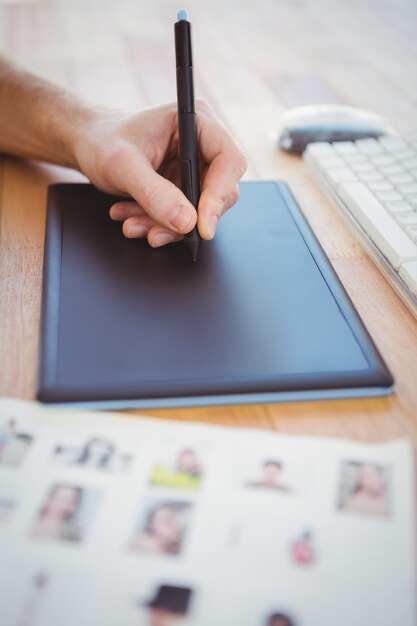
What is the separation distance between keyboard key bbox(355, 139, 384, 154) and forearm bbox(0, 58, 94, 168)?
341mm

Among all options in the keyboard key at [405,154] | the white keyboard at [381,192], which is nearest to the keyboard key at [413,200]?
the white keyboard at [381,192]

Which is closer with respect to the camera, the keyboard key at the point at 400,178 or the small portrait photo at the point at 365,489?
the small portrait photo at the point at 365,489

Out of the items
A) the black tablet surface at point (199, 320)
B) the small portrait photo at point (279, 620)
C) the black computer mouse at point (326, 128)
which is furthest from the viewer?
the black computer mouse at point (326, 128)

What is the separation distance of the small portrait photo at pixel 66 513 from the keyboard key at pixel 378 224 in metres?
0.37

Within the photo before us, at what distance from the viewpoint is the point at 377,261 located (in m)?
0.68

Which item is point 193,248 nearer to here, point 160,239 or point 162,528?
point 160,239

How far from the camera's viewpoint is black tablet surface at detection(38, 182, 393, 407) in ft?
1.60

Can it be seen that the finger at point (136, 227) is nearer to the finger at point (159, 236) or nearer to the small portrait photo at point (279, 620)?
the finger at point (159, 236)

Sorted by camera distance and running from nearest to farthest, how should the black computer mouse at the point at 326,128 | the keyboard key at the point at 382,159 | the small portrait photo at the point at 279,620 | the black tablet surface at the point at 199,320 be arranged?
the small portrait photo at the point at 279,620, the black tablet surface at the point at 199,320, the keyboard key at the point at 382,159, the black computer mouse at the point at 326,128

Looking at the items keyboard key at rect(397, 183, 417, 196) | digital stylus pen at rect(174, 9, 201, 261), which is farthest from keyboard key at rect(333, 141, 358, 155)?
digital stylus pen at rect(174, 9, 201, 261)

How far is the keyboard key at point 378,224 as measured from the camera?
645 mm

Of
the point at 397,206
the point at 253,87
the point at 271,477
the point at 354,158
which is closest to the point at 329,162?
the point at 354,158

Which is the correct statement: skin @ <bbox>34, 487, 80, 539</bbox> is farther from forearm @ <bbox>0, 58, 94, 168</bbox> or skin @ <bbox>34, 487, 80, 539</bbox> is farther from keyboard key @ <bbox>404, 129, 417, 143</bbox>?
keyboard key @ <bbox>404, 129, 417, 143</bbox>

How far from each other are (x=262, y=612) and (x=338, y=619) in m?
0.04
